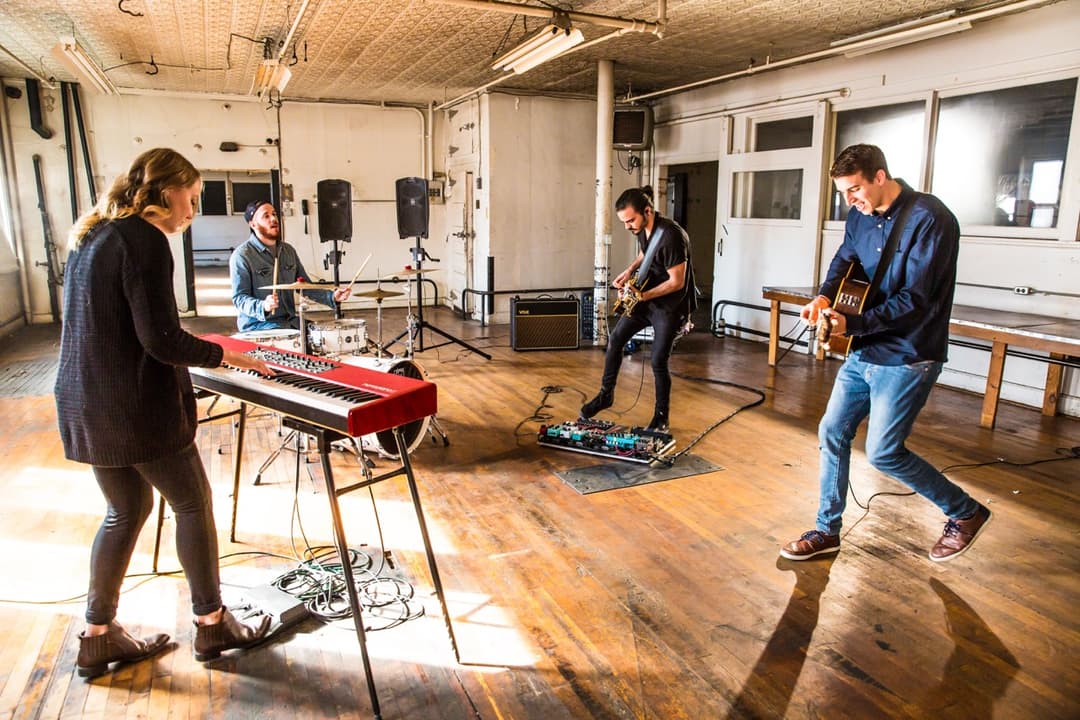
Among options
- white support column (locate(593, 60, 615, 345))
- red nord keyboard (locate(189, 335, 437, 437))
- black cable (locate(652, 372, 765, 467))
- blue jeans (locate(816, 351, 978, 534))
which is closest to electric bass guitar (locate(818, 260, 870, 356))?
blue jeans (locate(816, 351, 978, 534))

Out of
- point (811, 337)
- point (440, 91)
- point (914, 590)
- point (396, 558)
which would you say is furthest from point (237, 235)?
point (914, 590)

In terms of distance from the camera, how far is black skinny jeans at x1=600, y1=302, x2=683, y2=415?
466cm

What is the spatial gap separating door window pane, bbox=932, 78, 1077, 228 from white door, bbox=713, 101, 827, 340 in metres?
1.37

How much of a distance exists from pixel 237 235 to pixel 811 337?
15266 mm

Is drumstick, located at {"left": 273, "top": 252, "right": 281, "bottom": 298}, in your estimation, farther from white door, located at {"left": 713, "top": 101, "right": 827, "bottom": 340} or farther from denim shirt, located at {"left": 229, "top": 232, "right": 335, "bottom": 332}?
white door, located at {"left": 713, "top": 101, "right": 827, "bottom": 340}

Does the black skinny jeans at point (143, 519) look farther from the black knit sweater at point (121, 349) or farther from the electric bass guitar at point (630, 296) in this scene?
the electric bass guitar at point (630, 296)

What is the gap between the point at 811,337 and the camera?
7.51 meters

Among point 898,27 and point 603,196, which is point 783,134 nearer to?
point 898,27

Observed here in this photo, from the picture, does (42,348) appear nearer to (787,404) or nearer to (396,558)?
(396,558)

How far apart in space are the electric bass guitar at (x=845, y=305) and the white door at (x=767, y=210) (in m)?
4.89

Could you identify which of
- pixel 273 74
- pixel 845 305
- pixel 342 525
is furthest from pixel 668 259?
pixel 273 74

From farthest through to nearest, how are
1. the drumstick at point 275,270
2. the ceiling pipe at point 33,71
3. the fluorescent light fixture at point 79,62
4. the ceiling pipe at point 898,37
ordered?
the ceiling pipe at point 33,71 < the fluorescent light fixture at point 79,62 < the ceiling pipe at point 898,37 < the drumstick at point 275,270

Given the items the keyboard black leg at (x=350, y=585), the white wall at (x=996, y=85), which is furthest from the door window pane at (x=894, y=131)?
the keyboard black leg at (x=350, y=585)

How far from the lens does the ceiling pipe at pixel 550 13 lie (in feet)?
16.5
